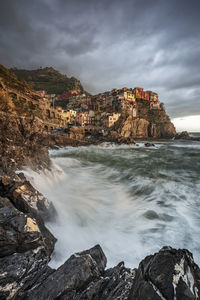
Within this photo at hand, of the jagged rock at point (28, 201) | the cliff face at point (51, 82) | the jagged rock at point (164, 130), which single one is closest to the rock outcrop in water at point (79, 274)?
the jagged rock at point (28, 201)

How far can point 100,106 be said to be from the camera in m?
70.6

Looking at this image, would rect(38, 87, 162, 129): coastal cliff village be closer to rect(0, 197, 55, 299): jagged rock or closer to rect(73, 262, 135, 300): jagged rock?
rect(0, 197, 55, 299): jagged rock

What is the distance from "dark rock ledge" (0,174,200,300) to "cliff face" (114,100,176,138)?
178 feet

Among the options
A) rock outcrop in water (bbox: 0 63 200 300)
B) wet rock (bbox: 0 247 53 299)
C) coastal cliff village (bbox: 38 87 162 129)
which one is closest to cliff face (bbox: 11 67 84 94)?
coastal cliff village (bbox: 38 87 162 129)

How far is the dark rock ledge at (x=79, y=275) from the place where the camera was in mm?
1610

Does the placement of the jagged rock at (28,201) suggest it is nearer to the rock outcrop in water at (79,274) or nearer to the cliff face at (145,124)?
the rock outcrop in water at (79,274)

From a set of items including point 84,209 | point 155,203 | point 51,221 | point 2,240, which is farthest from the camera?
point 155,203

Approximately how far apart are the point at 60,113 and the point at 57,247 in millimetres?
54999

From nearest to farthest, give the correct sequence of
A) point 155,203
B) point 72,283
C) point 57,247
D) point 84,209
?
point 72,283 < point 57,247 < point 84,209 < point 155,203

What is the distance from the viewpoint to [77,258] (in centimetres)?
245

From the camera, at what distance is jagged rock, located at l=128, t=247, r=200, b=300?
4.95ft

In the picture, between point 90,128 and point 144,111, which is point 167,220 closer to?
point 90,128

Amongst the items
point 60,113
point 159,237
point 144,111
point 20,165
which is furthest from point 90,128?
point 159,237

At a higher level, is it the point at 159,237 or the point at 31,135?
the point at 31,135
